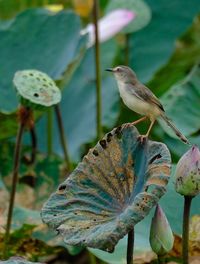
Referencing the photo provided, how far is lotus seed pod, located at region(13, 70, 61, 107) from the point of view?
6.50 ft

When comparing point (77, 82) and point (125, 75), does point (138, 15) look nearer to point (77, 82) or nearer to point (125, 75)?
point (77, 82)

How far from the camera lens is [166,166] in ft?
4.85

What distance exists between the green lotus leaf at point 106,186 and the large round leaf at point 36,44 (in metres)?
1.19

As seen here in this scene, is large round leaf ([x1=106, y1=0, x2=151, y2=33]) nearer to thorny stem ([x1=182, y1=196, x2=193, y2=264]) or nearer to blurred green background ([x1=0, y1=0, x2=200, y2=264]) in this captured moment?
blurred green background ([x1=0, y1=0, x2=200, y2=264])

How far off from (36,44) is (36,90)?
90cm

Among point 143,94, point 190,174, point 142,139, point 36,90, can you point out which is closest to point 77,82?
point 36,90

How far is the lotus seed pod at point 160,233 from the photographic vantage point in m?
1.53

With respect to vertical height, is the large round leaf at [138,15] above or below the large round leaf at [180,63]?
above

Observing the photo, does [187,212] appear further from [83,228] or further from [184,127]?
[184,127]

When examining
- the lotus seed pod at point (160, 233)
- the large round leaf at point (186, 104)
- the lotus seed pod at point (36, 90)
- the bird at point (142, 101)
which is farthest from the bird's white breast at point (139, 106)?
the large round leaf at point (186, 104)

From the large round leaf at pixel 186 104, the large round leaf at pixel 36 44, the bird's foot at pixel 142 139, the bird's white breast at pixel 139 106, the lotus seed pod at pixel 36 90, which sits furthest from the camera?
the large round leaf at pixel 36 44

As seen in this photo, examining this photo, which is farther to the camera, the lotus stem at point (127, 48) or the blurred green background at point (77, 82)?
the lotus stem at point (127, 48)

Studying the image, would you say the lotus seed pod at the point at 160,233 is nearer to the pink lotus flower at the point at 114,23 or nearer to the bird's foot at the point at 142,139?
the bird's foot at the point at 142,139

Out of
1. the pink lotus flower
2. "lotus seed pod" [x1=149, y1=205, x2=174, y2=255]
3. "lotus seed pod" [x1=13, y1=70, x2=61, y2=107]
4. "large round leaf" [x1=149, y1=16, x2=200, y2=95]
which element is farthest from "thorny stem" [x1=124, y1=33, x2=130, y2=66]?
"lotus seed pod" [x1=149, y1=205, x2=174, y2=255]
